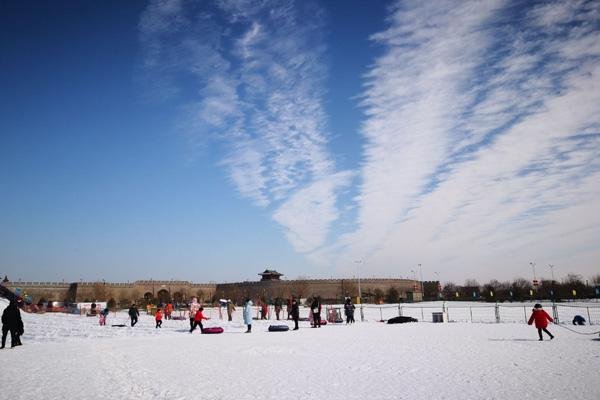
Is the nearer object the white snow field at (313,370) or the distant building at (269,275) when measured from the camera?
the white snow field at (313,370)

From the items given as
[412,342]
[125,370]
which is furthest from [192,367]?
[412,342]

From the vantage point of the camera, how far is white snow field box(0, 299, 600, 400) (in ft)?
24.7

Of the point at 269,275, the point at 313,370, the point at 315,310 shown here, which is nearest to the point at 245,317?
the point at 315,310

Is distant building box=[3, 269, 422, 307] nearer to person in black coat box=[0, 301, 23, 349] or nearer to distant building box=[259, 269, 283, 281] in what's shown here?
distant building box=[259, 269, 283, 281]

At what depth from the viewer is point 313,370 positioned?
964cm

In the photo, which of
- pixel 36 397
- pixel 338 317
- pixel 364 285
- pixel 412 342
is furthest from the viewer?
pixel 364 285

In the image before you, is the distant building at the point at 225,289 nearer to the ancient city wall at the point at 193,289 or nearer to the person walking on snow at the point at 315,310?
the ancient city wall at the point at 193,289

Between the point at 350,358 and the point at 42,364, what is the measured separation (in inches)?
318

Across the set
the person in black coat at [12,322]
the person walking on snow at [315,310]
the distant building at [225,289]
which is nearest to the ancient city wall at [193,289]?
the distant building at [225,289]

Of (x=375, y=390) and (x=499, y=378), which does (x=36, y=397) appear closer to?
(x=375, y=390)

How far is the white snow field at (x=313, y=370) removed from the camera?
7.52m

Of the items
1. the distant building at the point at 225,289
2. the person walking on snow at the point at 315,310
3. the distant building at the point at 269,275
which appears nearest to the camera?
the person walking on snow at the point at 315,310

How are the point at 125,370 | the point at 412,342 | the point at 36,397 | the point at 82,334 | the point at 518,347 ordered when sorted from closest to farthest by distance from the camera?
1. the point at 36,397
2. the point at 125,370
3. the point at 518,347
4. the point at 412,342
5. the point at 82,334

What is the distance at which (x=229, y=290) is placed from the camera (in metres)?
122
